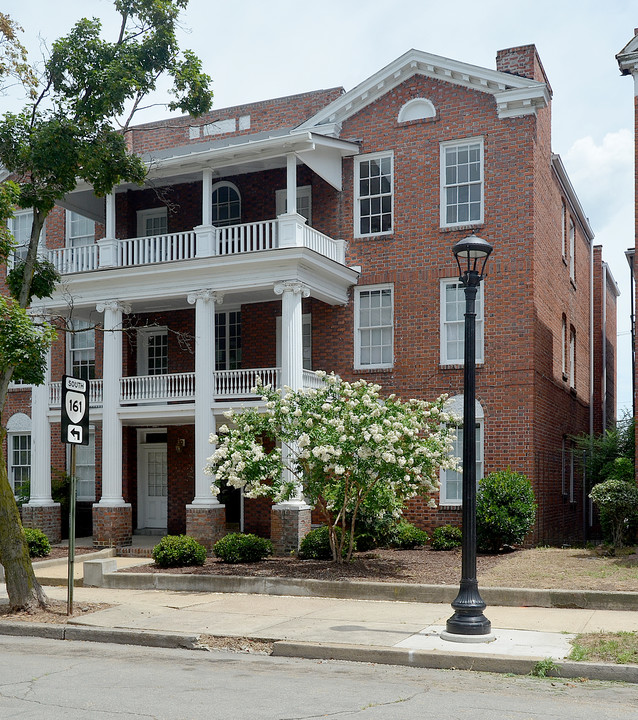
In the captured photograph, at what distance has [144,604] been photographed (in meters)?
13.7

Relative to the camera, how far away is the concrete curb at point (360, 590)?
12.5m

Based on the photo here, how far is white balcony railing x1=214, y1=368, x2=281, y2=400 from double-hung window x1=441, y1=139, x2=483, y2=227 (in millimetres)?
5265

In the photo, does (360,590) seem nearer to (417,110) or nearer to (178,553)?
(178,553)

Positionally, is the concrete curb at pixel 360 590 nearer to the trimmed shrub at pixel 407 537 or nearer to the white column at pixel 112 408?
the trimmed shrub at pixel 407 537

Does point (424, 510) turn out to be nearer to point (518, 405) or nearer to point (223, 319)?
point (518, 405)

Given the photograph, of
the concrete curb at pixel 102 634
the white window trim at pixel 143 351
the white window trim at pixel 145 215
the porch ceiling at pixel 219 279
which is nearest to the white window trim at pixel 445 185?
the porch ceiling at pixel 219 279

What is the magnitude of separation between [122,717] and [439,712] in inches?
100

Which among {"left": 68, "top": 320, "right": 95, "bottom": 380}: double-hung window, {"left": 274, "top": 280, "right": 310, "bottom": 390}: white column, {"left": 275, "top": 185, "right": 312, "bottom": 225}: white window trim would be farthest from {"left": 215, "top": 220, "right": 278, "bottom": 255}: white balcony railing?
{"left": 68, "top": 320, "right": 95, "bottom": 380}: double-hung window

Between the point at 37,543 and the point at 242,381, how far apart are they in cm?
568

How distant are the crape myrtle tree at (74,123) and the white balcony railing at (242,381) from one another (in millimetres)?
6309

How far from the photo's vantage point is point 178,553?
55.1 ft

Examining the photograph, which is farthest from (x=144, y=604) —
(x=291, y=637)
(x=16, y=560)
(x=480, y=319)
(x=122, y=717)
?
(x=480, y=319)

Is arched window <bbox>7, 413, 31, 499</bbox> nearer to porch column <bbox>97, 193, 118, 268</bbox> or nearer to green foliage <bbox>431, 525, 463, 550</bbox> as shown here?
porch column <bbox>97, 193, 118, 268</bbox>

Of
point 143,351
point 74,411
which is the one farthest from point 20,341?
point 143,351
